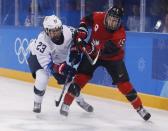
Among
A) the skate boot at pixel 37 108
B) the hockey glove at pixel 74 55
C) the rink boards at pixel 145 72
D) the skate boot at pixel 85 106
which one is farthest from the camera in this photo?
the rink boards at pixel 145 72

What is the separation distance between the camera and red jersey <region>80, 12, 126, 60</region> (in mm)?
4914

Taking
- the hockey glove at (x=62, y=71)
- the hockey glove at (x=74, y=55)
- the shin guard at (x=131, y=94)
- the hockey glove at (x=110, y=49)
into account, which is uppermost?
the hockey glove at (x=110, y=49)

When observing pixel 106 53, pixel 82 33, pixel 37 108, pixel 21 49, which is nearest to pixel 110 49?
pixel 106 53

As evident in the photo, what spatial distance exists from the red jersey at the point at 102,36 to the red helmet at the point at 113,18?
2.9 inches

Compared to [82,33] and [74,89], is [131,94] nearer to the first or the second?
[74,89]

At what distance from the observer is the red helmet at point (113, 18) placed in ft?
15.5

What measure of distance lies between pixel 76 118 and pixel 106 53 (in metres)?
0.66

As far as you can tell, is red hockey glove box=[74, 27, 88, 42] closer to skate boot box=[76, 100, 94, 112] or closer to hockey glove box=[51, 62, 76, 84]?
hockey glove box=[51, 62, 76, 84]

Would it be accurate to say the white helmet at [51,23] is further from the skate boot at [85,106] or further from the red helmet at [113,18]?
the skate boot at [85,106]

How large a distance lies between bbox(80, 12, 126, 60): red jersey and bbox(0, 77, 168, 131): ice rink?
23.1 inches

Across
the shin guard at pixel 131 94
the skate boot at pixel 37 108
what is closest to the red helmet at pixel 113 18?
the shin guard at pixel 131 94

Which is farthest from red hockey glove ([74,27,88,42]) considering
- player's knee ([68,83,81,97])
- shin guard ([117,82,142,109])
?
shin guard ([117,82,142,109])

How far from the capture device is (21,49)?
8.04m

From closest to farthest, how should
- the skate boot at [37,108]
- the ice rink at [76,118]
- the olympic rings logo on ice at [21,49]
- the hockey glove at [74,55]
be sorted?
1. the ice rink at [76,118]
2. the hockey glove at [74,55]
3. the skate boot at [37,108]
4. the olympic rings logo on ice at [21,49]
